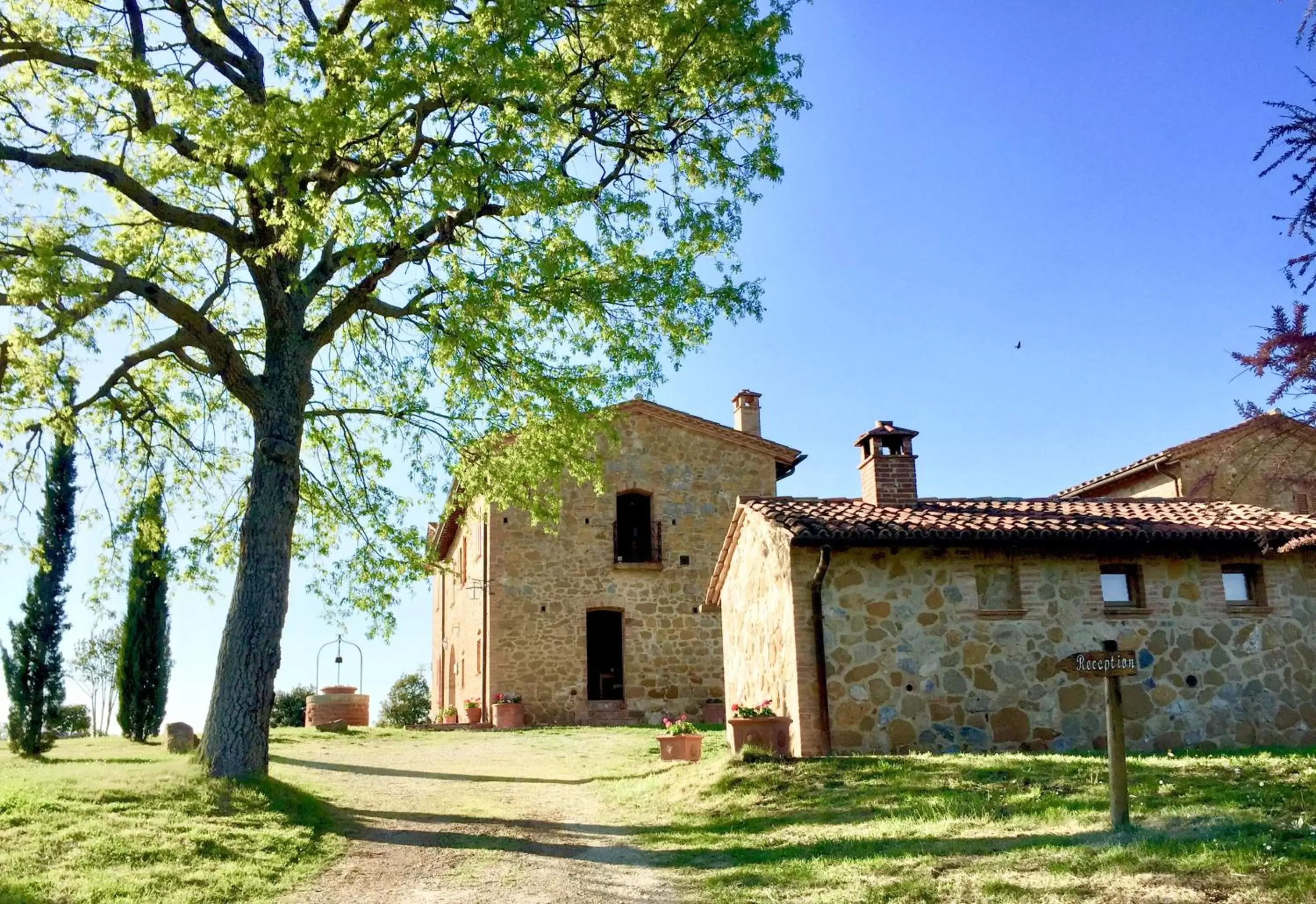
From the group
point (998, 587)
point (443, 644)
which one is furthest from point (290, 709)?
point (998, 587)

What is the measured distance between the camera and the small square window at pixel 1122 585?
13883 millimetres

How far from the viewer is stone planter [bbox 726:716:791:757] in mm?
12727

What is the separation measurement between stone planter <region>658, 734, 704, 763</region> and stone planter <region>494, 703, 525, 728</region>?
8113mm

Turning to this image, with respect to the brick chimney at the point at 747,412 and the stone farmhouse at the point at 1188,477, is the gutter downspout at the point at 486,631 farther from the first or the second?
the stone farmhouse at the point at 1188,477

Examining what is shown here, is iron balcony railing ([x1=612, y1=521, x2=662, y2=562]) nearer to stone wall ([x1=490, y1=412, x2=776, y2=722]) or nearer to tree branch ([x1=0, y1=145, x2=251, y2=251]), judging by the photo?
stone wall ([x1=490, y1=412, x2=776, y2=722])

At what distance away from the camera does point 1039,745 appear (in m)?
13.0

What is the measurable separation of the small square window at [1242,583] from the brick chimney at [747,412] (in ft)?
40.9

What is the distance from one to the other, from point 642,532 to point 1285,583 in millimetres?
13578

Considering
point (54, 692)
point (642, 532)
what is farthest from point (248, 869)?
point (642, 532)

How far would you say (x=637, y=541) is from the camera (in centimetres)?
2441

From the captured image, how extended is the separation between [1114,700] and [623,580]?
16.0m

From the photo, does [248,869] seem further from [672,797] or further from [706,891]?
[672,797]

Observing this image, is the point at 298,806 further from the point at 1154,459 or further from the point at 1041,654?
the point at 1154,459

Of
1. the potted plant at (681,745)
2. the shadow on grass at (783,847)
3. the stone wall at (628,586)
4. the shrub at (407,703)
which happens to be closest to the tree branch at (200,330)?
the shadow on grass at (783,847)
